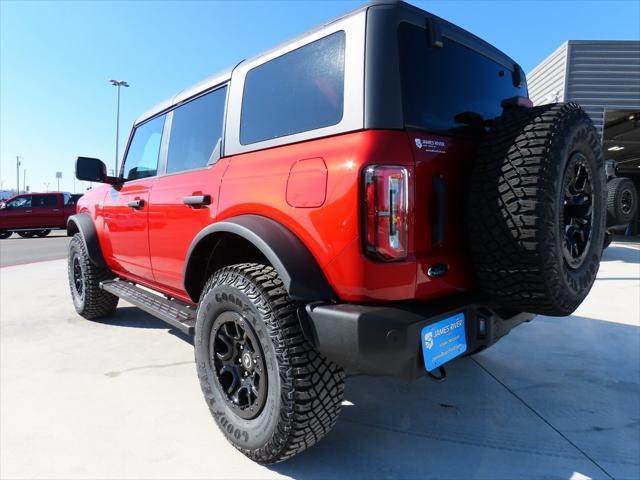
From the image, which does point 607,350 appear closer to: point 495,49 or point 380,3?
point 495,49

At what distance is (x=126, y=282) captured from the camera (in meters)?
3.85

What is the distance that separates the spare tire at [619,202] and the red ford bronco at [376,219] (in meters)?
1.14

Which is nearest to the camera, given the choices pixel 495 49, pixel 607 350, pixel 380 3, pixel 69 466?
pixel 380 3

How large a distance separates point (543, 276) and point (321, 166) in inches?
39.5

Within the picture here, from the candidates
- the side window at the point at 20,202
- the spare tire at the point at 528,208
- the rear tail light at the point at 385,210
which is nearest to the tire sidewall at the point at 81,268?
the rear tail light at the point at 385,210

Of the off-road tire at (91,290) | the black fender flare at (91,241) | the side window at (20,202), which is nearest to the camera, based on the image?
the black fender flare at (91,241)

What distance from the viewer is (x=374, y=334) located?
1566mm

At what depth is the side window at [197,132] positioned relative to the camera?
2.57 meters

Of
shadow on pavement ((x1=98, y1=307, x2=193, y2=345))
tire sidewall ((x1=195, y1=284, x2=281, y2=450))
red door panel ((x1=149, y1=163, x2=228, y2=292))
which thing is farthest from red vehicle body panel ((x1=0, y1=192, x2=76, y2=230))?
A: tire sidewall ((x1=195, y1=284, x2=281, y2=450))

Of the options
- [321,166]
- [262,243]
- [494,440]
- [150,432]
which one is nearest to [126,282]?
[150,432]

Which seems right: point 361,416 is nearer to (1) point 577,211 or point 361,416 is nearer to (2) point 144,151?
(1) point 577,211

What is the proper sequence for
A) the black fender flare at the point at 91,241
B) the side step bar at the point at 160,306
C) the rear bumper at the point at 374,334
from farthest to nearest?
the black fender flare at the point at 91,241 < the side step bar at the point at 160,306 < the rear bumper at the point at 374,334

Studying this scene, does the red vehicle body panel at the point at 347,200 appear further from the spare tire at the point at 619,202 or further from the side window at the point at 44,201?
the side window at the point at 44,201

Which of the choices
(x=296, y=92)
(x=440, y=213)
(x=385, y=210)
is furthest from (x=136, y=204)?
(x=440, y=213)
